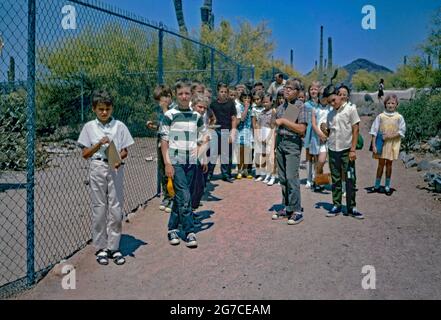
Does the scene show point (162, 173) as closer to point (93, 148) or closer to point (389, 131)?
point (93, 148)

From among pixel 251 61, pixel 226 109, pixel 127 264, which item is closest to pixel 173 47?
pixel 226 109

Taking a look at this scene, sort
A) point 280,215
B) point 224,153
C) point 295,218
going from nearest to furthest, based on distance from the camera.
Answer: point 295,218 < point 280,215 < point 224,153

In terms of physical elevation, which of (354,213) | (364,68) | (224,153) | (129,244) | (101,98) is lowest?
(129,244)

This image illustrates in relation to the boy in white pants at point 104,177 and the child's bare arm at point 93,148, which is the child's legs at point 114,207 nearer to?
the boy in white pants at point 104,177

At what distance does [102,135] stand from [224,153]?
14.5 ft

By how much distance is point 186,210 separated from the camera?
4934 millimetres

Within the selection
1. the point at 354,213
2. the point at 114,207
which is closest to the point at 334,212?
the point at 354,213

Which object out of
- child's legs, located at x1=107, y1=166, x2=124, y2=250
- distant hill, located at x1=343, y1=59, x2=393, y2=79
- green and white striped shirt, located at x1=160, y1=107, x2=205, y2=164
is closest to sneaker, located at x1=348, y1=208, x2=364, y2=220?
green and white striped shirt, located at x1=160, y1=107, x2=205, y2=164

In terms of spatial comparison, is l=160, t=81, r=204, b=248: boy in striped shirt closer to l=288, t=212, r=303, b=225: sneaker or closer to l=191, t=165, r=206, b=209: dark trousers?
l=191, t=165, r=206, b=209: dark trousers

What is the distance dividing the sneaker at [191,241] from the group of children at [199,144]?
1 centimetres

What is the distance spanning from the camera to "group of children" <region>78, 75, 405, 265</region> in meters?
4.36

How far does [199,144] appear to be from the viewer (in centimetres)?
518

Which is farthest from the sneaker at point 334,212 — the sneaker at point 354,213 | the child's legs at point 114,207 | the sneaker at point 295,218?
the child's legs at point 114,207
